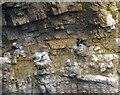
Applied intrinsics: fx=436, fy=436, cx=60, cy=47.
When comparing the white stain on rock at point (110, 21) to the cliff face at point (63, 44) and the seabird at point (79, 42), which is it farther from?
the seabird at point (79, 42)

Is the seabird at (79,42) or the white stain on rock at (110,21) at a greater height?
the white stain on rock at (110,21)

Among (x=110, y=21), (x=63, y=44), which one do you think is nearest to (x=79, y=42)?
(x=63, y=44)

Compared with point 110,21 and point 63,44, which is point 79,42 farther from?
point 110,21

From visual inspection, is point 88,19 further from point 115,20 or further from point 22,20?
point 22,20

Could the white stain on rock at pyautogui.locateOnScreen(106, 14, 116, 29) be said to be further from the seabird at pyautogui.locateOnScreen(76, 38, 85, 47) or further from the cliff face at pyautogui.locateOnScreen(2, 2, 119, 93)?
the seabird at pyautogui.locateOnScreen(76, 38, 85, 47)

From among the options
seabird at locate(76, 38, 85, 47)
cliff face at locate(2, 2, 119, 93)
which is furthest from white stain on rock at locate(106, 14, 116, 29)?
seabird at locate(76, 38, 85, 47)

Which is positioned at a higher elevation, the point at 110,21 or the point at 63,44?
the point at 110,21

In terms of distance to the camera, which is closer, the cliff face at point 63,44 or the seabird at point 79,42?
the cliff face at point 63,44

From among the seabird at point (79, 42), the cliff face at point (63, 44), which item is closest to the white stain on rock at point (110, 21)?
the cliff face at point (63, 44)

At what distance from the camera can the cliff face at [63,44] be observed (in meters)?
7.27

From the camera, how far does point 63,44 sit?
24.7 feet

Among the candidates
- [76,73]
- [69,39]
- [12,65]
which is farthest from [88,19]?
[12,65]

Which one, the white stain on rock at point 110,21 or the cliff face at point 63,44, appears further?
the white stain on rock at point 110,21

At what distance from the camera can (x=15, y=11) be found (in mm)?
7266
